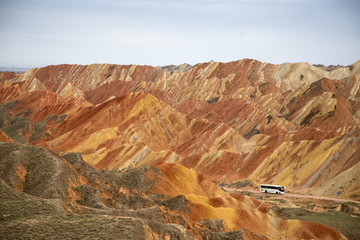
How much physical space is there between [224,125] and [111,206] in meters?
73.5

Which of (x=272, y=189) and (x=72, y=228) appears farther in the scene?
(x=272, y=189)

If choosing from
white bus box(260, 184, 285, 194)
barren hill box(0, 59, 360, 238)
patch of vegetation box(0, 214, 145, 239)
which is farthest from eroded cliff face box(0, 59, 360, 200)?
patch of vegetation box(0, 214, 145, 239)

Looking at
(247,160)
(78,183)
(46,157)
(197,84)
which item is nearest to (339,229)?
(78,183)

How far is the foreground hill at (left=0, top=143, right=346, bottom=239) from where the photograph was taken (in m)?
23.3

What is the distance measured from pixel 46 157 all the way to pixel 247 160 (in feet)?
187

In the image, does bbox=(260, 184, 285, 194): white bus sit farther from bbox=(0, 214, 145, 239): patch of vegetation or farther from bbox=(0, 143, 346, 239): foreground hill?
bbox=(0, 214, 145, 239): patch of vegetation

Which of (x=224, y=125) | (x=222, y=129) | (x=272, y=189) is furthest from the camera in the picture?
(x=224, y=125)

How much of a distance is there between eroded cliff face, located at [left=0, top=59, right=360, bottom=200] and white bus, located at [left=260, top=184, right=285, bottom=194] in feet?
19.0

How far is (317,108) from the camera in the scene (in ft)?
407

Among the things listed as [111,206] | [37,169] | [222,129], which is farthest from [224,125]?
[37,169]

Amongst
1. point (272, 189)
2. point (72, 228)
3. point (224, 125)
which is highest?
point (72, 228)

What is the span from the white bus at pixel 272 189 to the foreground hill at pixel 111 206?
47.3 ft

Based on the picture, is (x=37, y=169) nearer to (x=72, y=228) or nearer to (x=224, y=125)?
(x=72, y=228)

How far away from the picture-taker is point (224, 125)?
108 m
